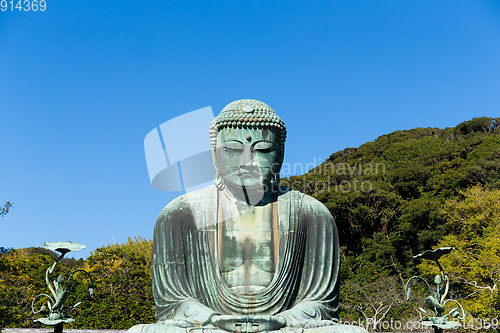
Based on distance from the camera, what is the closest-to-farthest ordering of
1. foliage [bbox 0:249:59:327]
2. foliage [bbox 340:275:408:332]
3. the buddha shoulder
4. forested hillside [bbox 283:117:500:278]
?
the buddha shoulder, foliage [bbox 0:249:59:327], foliage [bbox 340:275:408:332], forested hillside [bbox 283:117:500:278]

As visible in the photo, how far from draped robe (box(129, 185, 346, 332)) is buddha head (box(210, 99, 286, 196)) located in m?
0.43

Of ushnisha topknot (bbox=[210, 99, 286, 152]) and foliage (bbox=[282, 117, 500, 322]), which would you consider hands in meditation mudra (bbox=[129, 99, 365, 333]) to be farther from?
foliage (bbox=[282, 117, 500, 322])

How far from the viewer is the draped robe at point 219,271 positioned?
21.3ft

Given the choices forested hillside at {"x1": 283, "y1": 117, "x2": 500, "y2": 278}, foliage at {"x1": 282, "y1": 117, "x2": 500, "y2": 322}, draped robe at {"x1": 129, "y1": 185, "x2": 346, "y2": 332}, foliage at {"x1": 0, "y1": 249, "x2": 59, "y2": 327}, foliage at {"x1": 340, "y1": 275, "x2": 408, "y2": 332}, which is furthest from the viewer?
forested hillside at {"x1": 283, "y1": 117, "x2": 500, "y2": 278}

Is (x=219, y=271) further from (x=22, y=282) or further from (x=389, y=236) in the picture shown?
(x=389, y=236)

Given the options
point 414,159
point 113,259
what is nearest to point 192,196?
point 113,259

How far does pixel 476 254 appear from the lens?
25828 mm

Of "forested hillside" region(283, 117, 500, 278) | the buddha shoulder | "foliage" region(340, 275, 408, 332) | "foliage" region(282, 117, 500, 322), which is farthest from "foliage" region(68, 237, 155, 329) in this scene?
the buddha shoulder

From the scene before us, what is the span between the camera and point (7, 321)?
18984 millimetres

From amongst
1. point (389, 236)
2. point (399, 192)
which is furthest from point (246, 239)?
point (399, 192)

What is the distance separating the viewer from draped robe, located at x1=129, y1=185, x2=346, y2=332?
650cm

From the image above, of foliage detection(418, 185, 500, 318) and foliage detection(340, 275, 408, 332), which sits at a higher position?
foliage detection(418, 185, 500, 318)

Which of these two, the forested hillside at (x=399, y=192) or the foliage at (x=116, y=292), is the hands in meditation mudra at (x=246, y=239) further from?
the forested hillside at (x=399, y=192)

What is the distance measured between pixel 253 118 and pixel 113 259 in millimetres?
22944
